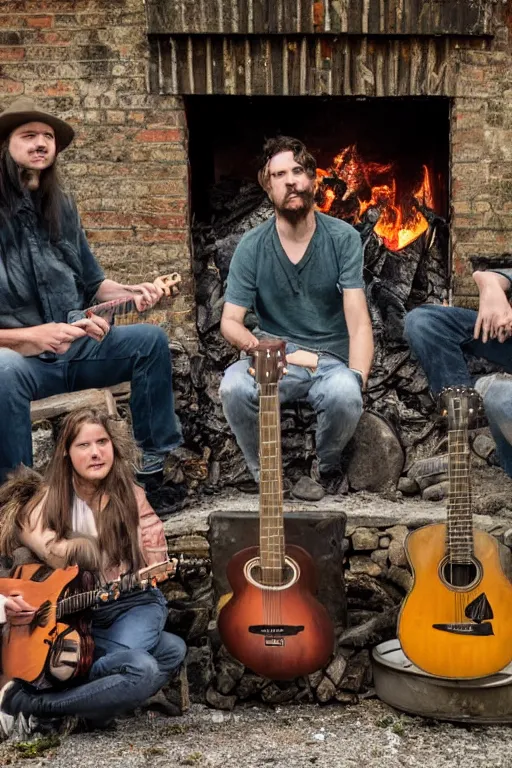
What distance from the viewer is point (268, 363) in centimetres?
443

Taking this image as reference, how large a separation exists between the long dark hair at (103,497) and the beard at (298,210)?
118 centimetres

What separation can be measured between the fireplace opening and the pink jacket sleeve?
1071 mm

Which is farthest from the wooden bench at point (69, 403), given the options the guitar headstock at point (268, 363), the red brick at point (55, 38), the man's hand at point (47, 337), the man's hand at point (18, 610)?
the red brick at point (55, 38)

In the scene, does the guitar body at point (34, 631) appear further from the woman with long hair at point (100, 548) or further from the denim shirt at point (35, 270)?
the denim shirt at point (35, 270)

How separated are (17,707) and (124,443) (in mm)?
1056

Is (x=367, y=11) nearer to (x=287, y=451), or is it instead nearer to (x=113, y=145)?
(x=113, y=145)

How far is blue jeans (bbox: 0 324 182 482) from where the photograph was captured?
15.4 feet

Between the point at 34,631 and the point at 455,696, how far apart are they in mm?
1600

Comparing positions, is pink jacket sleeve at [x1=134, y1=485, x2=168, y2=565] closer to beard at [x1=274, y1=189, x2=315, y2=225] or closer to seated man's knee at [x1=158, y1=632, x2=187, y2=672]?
seated man's knee at [x1=158, y1=632, x2=187, y2=672]

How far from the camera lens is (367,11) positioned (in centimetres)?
560

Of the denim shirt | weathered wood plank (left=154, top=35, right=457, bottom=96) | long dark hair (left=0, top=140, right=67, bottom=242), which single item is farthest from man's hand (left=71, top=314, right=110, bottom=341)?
weathered wood plank (left=154, top=35, right=457, bottom=96)

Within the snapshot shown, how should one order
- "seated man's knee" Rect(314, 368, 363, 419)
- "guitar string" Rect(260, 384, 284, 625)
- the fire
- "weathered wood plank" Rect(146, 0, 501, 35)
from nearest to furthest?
"guitar string" Rect(260, 384, 284, 625) → "seated man's knee" Rect(314, 368, 363, 419) → "weathered wood plank" Rect(146, 0, 501, 35) → the fire

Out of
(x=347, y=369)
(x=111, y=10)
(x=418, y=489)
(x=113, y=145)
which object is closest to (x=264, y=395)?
(x=347, y=369)

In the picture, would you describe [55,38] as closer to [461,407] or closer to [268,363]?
[268,363]
